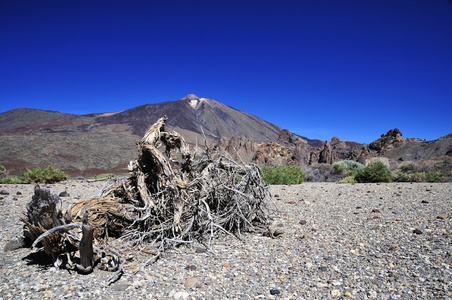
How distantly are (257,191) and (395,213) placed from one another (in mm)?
2747

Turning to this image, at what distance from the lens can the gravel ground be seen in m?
2.48

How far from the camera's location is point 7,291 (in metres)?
2.46

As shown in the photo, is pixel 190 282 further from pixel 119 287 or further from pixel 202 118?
pixel 202 118

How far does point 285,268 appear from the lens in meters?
3.01

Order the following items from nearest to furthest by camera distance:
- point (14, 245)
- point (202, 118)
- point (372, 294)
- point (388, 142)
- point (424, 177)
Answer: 1. point (372, 294)
2. point (14, 245)
3. point (424, 177)
4. point (388, 142)
5. point (202, 118)

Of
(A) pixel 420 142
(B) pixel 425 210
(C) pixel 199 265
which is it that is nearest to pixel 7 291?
(C) pixel 199 265

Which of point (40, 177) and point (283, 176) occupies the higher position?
point (283, 176)

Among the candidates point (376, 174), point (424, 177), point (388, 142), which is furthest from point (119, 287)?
point (388, 142)

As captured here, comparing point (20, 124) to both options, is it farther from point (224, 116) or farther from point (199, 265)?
point (199, 265)

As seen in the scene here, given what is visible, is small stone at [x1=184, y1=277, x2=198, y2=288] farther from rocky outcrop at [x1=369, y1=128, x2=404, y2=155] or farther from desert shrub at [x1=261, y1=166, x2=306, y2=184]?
rocky outcrop at [x1=369, y1=128, x2=404, y2=155]

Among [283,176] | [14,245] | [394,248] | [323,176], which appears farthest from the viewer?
[323,176]

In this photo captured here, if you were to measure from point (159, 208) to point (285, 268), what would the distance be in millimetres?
1934

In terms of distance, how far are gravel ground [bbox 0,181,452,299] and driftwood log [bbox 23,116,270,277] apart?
A: 10.3 inches

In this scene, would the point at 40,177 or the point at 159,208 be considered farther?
the point at 40,177
